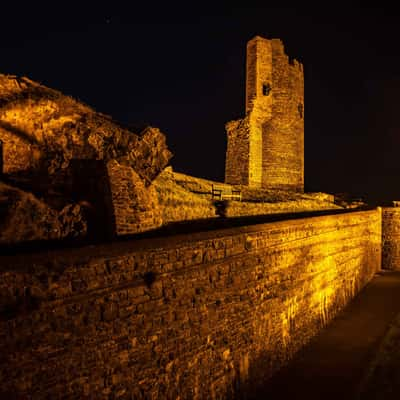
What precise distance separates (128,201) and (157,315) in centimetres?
387

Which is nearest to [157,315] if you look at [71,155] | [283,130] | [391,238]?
[71,155]

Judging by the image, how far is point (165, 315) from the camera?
552cm

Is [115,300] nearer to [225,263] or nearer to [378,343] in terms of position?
[225,263]

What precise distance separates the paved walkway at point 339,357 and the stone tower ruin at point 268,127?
13424mm

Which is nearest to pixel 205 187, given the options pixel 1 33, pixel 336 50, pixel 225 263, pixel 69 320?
pixel 225 263

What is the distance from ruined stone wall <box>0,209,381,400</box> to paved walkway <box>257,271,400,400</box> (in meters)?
0.40

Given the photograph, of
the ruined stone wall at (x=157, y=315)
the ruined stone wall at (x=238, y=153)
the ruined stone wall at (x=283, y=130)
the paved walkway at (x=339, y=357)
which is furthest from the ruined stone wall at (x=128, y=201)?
the ruined stone wall at (x=283, y=130)

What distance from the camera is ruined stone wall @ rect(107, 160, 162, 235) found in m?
8.57

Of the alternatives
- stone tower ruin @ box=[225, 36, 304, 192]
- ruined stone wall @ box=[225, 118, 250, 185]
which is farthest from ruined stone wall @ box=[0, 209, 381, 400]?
stone tower ruin @ box=[225, 36, 304, 192]

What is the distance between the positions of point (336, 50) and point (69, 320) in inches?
2710

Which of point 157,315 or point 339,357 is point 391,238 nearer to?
point 339,357

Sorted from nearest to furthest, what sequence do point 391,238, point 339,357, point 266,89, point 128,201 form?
point 128,201 → point 339,357 → point 391,238 → point 266,89

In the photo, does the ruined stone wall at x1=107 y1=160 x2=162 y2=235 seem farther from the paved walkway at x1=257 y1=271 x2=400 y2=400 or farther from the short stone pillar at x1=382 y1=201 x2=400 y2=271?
the short stone pillar at x1=382 y1=201 x2=400 y2=271

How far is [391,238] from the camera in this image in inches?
832
